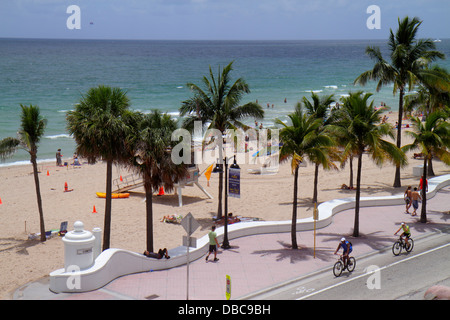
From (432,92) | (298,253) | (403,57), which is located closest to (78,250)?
(298,253)

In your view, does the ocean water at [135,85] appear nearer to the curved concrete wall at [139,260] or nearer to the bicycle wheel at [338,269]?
the curved concrete wall at [139,260]

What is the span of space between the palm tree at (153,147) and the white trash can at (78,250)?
11.6 feet

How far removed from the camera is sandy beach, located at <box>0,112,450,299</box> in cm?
2003

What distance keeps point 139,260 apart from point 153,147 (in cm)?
356

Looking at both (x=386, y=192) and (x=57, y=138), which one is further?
(x=57, y=138)

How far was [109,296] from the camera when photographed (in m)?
13.4

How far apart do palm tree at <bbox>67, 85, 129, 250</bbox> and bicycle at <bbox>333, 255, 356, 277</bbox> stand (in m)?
7.41

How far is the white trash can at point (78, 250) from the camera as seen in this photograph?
14039 millimetres

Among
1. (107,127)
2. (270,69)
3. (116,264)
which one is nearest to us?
(116,264)

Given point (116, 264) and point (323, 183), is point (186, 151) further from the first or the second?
point (323, 183)

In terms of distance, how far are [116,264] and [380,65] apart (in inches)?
666

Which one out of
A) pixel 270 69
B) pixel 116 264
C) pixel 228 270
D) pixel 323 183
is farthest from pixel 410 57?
pixel 270 69

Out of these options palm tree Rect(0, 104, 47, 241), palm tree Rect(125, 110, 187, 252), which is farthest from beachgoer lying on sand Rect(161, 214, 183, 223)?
palm tree Rect(125, 110, 187, 252)

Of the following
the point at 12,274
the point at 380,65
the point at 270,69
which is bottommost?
the point at 12,274
